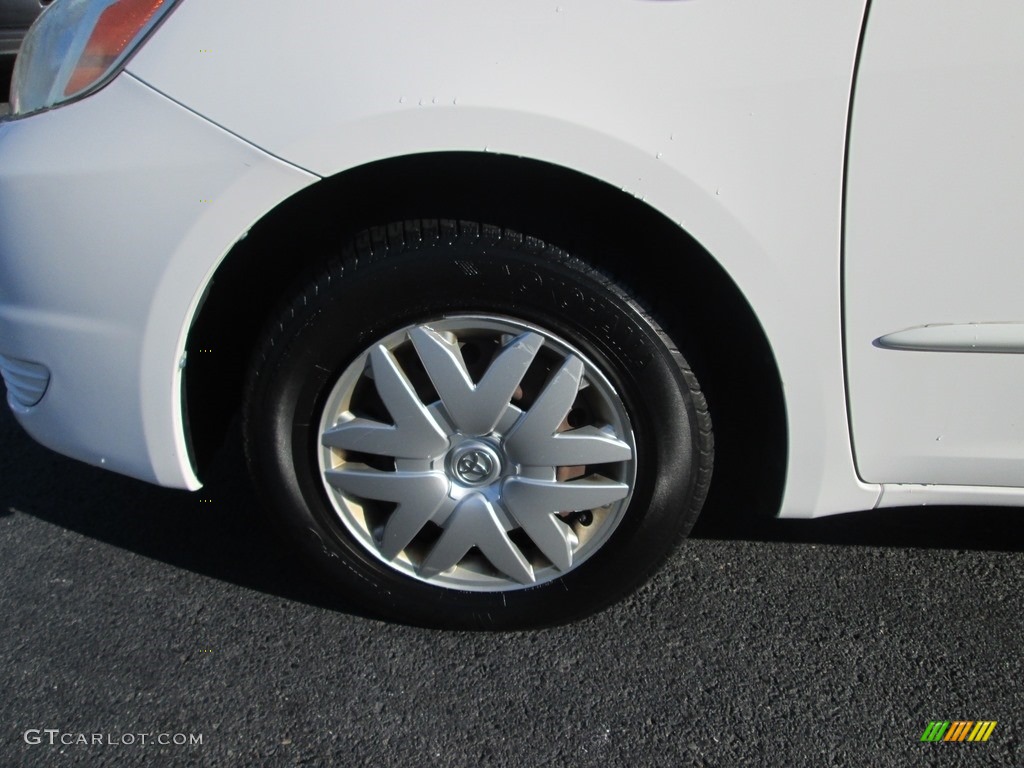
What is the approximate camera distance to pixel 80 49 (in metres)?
1.60

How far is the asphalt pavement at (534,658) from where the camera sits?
1.65m

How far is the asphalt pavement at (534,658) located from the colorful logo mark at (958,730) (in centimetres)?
1

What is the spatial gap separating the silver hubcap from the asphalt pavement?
232 mm

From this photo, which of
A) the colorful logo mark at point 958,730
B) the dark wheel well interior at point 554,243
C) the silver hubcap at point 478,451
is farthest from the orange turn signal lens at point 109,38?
the colorful logo mark at point 958,730

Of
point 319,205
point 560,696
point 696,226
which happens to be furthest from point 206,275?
point 560,696

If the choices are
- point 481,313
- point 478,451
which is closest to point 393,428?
point 478,451

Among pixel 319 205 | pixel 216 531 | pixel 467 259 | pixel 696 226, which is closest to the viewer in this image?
pixel 696 226

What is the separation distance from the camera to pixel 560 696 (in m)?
1.75

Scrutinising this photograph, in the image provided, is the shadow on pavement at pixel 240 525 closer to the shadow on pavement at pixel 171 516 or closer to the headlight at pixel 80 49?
the shadow on pavement at pixel 171 516

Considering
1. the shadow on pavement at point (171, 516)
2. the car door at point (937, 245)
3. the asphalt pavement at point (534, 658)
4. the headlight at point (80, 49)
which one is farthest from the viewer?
the shadow on pavement at point (171, 516)

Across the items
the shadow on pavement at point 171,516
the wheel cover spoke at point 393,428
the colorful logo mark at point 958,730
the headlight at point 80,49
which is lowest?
the shadow on pavement at point 171,516

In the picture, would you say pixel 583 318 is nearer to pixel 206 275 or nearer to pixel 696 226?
pixel 696 226

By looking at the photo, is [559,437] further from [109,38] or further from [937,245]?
[109,38]

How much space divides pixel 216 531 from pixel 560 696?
3.09ft
